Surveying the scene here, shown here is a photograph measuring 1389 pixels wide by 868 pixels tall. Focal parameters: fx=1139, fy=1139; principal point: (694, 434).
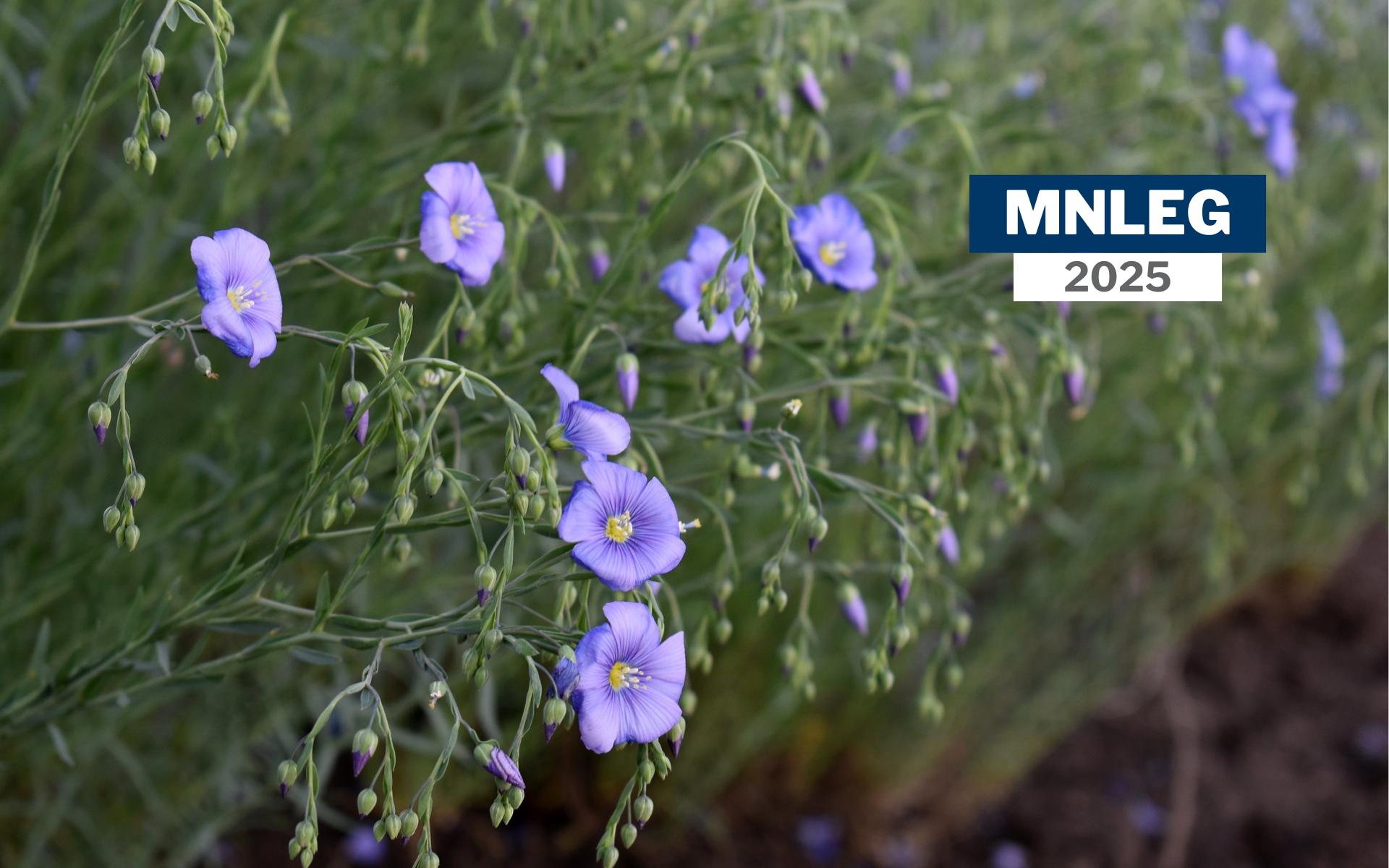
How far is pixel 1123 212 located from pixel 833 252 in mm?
681

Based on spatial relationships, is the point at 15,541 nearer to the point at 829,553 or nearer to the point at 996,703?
the point at 829,553

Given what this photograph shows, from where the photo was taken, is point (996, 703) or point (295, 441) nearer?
point (295, 441)

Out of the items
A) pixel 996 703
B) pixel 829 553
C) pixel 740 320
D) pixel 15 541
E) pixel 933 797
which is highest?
pixel 740 320

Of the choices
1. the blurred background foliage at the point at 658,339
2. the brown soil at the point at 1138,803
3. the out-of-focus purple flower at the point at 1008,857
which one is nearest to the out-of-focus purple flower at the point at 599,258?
the blurred background foliage at the point at 658,339

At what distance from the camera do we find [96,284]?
1.51m

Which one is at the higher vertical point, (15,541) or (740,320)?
(740,320)

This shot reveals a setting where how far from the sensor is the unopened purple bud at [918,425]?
1.29m

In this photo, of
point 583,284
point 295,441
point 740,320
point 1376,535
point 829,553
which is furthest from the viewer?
point 1376,535

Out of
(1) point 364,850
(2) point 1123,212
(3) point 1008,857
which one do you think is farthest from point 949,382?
(3) point 1008,857

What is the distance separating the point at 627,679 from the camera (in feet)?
3.01

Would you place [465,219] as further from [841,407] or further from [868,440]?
[868,440]

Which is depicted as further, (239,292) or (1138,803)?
(1138,803)

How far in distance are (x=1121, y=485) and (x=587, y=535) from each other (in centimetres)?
175

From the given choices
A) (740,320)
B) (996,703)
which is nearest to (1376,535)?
(996,703)
